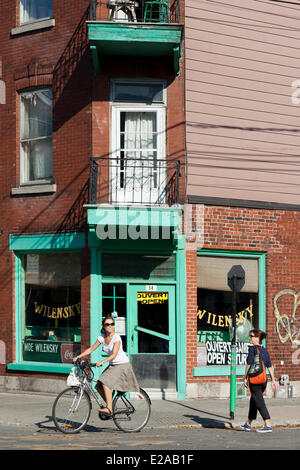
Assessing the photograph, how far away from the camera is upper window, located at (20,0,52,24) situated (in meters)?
16.1

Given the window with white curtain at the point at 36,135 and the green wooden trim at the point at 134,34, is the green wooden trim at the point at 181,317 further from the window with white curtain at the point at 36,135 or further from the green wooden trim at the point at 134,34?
the green wooden trim at the point at 134,34

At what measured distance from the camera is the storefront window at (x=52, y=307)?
15375 mm

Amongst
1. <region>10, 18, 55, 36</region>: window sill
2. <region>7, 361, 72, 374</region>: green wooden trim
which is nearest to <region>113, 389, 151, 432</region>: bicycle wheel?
<region>7, 361, 72, 374</region>: green wooden trim

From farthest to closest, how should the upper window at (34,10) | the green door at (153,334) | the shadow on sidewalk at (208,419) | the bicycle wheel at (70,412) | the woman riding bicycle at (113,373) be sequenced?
the upper window at (34,10), the green door at (153,334), the shadow on sidewalk at (208,419), the woman riding bicycle at (113,373), the bicycle wheel at (70,412)

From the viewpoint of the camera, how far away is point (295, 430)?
11.6m

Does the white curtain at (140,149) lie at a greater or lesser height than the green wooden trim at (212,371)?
greater

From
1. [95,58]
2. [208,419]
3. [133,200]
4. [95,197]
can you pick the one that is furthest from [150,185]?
[208,419]

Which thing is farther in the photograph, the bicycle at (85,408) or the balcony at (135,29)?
the balcony at (135,29)

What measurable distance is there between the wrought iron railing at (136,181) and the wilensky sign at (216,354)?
3062 mm

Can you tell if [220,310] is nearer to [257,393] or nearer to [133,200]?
[133,200]

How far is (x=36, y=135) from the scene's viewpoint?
53.0 ft

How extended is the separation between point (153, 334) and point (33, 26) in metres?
7.05

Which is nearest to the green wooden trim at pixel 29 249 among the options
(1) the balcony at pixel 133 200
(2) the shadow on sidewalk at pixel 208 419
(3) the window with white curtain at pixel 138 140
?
(1) the balcony at pixel 133 200

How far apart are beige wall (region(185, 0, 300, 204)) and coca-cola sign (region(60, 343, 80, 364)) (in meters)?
4.00
